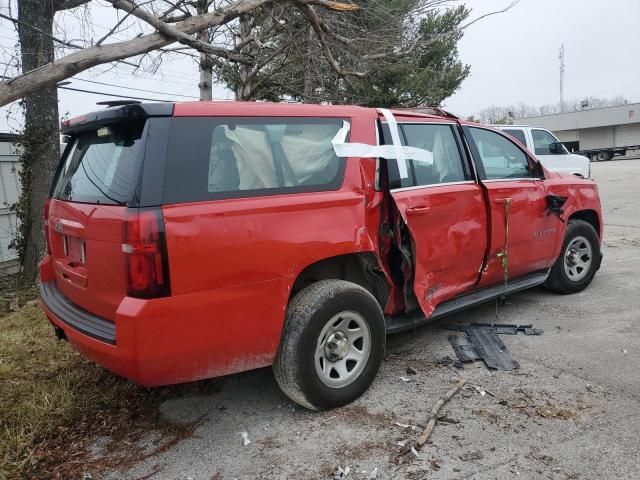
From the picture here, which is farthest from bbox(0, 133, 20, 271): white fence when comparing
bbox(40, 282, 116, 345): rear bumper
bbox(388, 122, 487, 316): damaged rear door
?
bbox(388, 122, 487, 316): damaged rear door

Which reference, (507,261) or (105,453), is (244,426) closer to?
(105,453)

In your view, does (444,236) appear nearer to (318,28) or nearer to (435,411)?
(435,411)

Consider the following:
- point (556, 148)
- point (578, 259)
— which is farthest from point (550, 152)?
point (578, 259)

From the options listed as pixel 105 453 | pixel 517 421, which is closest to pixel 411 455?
pixel 517 421

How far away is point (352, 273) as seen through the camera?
11.4 feet

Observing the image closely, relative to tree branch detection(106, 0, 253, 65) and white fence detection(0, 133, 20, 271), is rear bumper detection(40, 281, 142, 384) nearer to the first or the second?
tree branch detection(106, 0, 253, 65)

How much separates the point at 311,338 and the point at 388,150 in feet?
4.79

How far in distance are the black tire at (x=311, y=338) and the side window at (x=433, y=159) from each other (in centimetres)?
91

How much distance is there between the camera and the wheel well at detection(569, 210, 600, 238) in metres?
5.38

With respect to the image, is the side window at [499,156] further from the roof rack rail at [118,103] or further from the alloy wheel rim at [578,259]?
the roof rack rail at [118,103]

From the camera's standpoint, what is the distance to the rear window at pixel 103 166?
2.55 meters

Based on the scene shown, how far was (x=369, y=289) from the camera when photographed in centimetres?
358

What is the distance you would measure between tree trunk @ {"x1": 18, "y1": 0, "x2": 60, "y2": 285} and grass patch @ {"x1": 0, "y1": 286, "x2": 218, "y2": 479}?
3.10 metres

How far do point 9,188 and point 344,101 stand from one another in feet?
26.3
